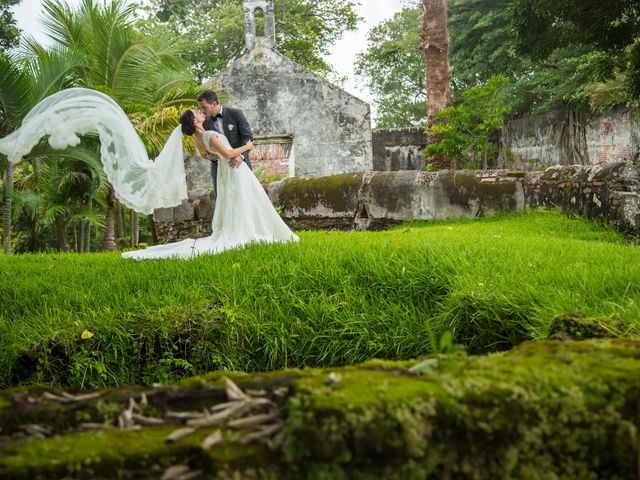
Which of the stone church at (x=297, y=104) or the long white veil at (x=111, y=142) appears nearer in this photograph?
the long white veil at (x=111, y=142)

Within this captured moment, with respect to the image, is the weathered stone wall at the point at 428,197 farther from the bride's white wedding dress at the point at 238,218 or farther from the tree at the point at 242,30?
the tree at the point at 242,30

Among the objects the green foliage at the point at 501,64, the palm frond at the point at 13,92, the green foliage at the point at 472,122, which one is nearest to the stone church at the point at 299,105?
the green foliage at the point at 501,64

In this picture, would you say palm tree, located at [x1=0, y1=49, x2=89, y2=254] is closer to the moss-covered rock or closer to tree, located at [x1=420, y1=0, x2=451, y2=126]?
tree, located at [x1=420, y1=0, x2=451, y2=126]

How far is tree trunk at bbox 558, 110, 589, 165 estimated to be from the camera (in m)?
19.5

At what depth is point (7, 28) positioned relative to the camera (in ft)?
41.0

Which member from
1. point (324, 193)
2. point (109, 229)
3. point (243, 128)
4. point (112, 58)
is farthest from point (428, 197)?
point (112, 58)

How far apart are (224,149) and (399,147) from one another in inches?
597

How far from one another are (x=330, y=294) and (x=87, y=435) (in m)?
3.33

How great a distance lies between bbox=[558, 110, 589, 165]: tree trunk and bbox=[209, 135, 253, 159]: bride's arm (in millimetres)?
16054

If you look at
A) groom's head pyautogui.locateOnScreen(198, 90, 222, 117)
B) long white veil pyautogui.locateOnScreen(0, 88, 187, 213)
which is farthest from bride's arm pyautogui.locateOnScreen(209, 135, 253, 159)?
long white veil pyautogui.locateOnScreen(0, 88, 187, 213)

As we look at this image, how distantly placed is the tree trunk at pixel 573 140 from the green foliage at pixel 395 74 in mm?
10692

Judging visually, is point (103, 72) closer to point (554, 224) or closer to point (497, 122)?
point (497, 122)

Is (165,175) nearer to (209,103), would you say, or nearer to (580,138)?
(209,103)

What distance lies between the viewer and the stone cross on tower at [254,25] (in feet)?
57.5
